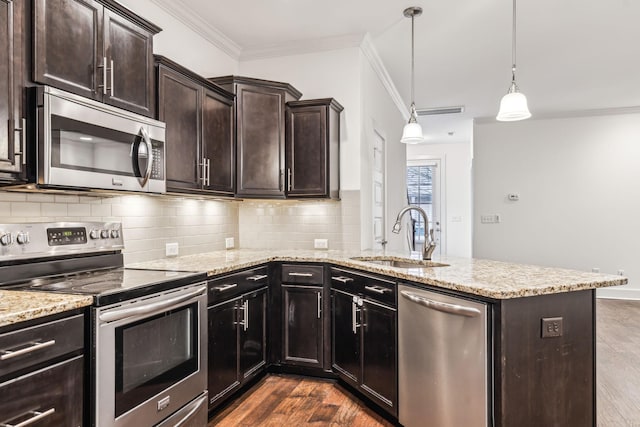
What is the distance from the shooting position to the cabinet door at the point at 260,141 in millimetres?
3328

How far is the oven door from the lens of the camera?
5.34 ft

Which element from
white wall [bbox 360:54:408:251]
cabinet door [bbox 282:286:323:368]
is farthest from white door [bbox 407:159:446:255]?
cabinet door [bbox 282:286:323:368]

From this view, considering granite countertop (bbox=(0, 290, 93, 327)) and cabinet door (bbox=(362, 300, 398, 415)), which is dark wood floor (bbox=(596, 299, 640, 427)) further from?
granite countertop (bbox=(0, 290, 93, 327))

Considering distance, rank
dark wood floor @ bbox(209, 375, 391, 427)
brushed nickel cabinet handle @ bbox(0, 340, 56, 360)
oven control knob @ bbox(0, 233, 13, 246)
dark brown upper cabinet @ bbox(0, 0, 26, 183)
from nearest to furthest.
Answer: brushed nickel cabinet handle @ bbox(0, 340, 56, 360)
dark brown upper cabinet @ bbox(0, 0, 26, 183)
oven control knob @ bbox(0, 233, 13, 246)
dark wood floor @ bbox(209, 375, 391, 427)

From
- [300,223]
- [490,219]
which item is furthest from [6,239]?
[490,219]

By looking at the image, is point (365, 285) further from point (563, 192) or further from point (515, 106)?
point (563, 192)

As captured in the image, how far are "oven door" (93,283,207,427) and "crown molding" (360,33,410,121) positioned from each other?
8.88 feet

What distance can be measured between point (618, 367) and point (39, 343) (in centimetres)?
396

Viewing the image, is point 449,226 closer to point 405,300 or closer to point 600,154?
point 600,154

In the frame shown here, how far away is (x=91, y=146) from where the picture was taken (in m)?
1.96

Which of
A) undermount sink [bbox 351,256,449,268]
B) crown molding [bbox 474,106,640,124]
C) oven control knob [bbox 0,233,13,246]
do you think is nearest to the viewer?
oven control knob [bbox 0,233,13,246]

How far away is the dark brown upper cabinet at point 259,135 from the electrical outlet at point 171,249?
0.63m

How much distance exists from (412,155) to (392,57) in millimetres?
5059

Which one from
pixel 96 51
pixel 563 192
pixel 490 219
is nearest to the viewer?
pixel 96 51
